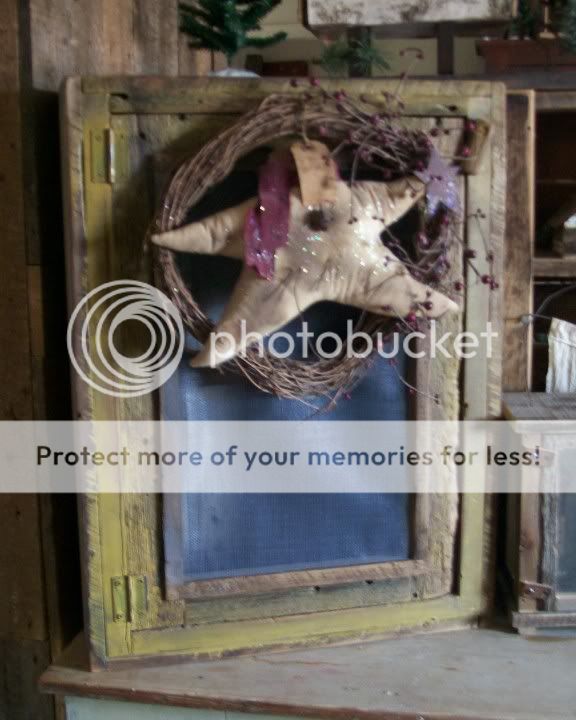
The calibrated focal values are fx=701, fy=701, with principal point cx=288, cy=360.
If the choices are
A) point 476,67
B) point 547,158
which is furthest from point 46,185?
point 476,67

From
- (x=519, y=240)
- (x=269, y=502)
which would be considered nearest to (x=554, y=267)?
(x=519, y=240)

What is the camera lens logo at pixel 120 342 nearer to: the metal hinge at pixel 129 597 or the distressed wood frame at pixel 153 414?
the distressed wood frame at pixel 153 414

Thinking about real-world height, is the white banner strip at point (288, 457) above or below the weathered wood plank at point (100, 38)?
below

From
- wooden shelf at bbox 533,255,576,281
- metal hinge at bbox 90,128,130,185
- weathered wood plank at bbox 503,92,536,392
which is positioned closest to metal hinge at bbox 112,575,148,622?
metal hinge at bbox 90,128,130,185

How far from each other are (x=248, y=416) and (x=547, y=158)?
0.87 metres

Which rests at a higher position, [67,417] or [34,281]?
[34,281]

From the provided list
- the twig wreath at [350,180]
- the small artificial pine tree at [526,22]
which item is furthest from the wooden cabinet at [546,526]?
the small artificial pine tree at [526,22]

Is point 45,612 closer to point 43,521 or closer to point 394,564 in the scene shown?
point 43,521

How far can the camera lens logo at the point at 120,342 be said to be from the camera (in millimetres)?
1050

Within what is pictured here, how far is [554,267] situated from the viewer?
4.13ft

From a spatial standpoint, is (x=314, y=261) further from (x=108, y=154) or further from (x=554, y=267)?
(x=554, y=267)

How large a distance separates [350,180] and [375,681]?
76cm

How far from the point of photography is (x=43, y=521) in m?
1.21

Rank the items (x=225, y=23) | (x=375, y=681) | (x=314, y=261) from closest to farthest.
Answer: (x=314, y=261)
(x=375, y=681)
(x=225, y=23)
